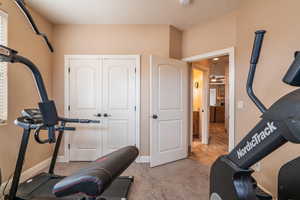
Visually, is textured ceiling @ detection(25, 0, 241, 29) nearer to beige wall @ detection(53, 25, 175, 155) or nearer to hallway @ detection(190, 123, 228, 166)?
beige wall @ detection(53, 25, 175, 155)

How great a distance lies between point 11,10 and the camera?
244cm

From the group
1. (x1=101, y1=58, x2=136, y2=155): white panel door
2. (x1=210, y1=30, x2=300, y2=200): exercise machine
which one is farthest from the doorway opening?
(x1=210, y1=30, x2=300, y2=200): exercise machine

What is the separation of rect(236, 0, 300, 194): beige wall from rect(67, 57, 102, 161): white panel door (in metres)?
2.53

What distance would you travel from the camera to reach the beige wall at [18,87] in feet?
7.70

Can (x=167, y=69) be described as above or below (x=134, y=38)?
below

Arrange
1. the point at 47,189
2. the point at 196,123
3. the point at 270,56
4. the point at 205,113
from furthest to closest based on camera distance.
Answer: the point at 196,123 → the point at 205,113 → the point at 47,189 → the point at 270,56

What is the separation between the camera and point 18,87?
2.57m

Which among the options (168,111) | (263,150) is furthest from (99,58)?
(263,150)

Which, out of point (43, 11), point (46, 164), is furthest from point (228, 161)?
point (43, 11)

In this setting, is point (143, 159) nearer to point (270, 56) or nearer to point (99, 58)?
point (99, 58)

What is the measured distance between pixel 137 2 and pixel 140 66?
1.13m

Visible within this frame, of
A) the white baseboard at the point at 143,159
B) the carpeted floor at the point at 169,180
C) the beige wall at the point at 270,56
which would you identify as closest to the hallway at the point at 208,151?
the carpeted floor at the point at 169,180

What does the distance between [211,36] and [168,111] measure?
1.61 meters

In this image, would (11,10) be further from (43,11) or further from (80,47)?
(80,47)
